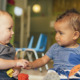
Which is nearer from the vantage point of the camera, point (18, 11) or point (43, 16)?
point (18, 11)

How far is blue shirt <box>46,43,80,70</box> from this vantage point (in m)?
1.01

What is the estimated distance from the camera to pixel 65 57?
3.39ft

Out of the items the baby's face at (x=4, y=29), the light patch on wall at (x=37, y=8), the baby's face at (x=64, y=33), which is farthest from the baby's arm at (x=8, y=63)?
the light patch on wall at (x=37, y=8)

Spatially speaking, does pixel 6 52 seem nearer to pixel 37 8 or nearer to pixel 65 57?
pixel 65 57

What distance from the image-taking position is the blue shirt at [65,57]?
1.01m

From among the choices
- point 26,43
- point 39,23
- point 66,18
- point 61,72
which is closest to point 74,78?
point 61,72

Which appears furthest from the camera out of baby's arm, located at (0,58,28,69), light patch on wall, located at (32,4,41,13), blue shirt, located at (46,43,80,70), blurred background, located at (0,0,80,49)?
light patch on wall, located at (32,4,41,13)

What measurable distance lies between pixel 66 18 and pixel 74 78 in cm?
34

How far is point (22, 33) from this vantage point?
5172mm

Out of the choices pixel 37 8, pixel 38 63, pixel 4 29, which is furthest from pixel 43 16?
pixel 4 29

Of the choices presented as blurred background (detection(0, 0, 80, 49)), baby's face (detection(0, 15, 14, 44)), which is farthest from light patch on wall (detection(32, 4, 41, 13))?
baby's face (detection(0, 15, 14, 44))

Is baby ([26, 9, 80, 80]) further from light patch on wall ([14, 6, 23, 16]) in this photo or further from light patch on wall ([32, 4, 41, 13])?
light patch on wall ([32, 4, 41, 13])

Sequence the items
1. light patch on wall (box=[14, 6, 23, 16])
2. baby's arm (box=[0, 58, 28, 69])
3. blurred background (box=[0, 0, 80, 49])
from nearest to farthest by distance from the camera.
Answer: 1. baby's arm (box=[0, 58, 28, 69])
2. light patch on wall (box=[14, 6, 23, 16])
3. blurred background (box=[0, 0, 80, 49])

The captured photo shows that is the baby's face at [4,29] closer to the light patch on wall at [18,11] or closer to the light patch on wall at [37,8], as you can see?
the light patch on wall at [18,11]
